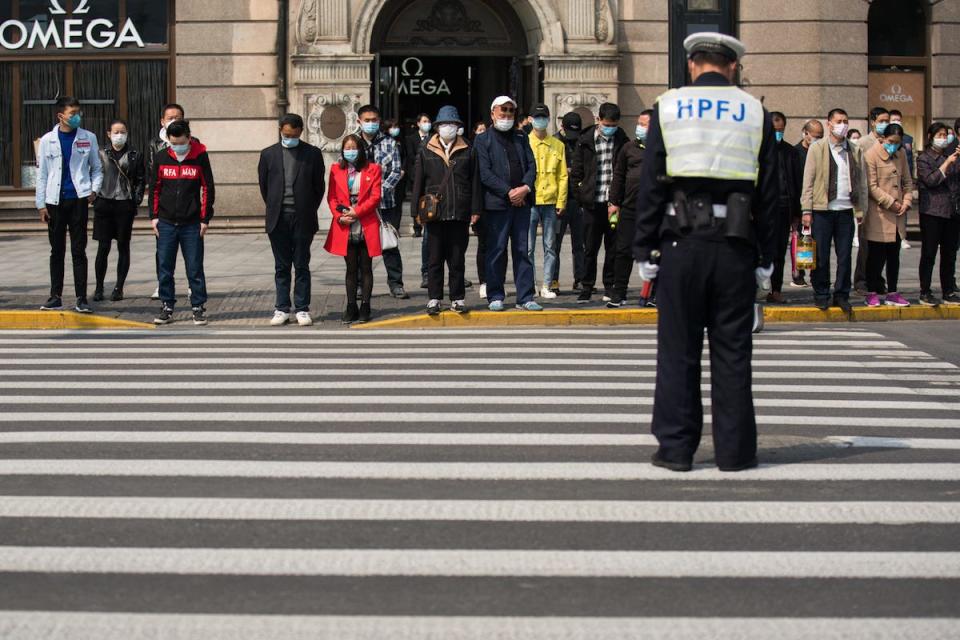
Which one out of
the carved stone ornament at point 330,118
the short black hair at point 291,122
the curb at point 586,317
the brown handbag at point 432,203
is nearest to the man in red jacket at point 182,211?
the short black hair at point 291,122

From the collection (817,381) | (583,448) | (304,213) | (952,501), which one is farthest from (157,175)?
(952,501)

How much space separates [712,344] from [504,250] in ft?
26.7

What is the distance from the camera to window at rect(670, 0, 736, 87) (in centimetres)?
2650

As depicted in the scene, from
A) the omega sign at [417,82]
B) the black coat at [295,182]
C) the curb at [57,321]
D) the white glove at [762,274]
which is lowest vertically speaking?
the curb at [57,321]

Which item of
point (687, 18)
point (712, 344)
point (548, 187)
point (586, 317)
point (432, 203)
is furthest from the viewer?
point (687, 18)

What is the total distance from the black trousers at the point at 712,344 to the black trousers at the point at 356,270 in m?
7.90

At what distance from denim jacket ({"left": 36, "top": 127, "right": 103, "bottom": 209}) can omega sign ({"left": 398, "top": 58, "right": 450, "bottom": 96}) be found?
11646 mm

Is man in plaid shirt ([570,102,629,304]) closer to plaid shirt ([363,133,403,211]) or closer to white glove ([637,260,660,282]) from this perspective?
plaid shirt ([363,133,403,211])

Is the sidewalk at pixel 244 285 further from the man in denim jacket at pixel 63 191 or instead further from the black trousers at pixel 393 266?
the man in denim jacket at pixel 63 191

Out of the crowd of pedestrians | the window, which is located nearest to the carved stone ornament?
the window

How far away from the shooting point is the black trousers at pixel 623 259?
1599 cm

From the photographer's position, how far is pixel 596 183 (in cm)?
1669

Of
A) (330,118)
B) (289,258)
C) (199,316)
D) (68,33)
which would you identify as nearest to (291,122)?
(289,258)

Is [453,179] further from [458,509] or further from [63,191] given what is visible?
[458,509]
